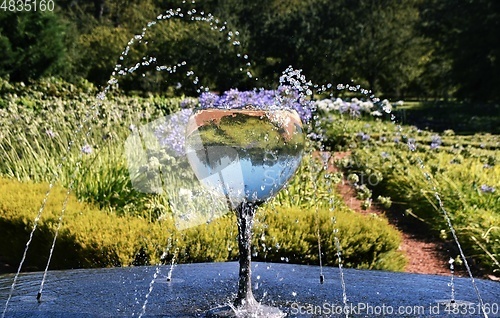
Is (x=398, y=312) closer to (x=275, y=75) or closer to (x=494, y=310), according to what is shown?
(x=494, y=310)

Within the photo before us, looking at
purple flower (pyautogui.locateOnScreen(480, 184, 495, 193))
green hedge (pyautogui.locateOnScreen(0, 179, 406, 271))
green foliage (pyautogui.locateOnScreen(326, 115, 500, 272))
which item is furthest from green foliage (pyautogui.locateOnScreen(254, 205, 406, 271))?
purple flower (pyautogui.locateOnScreen(480, 184, 495, 193))

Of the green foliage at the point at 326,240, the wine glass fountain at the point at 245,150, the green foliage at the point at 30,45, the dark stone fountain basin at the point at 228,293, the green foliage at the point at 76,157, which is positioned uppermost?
the green foliage at the point at 30,45

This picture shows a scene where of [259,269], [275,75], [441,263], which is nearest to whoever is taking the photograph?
[259,269]

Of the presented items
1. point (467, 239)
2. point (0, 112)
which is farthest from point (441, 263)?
point (0, 112)

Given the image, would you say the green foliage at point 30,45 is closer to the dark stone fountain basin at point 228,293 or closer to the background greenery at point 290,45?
the background greenery at point 290,45

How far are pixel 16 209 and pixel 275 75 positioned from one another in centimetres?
1675

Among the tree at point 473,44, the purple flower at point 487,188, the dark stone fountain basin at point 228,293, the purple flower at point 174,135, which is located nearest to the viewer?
the dark stone fountain basin at point 228,293

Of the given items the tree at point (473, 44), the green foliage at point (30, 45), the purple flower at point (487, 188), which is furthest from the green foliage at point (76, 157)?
the tree at point (473, 44)

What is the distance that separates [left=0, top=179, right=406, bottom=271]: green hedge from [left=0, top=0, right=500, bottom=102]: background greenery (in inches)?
504

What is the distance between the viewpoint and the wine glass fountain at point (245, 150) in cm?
232

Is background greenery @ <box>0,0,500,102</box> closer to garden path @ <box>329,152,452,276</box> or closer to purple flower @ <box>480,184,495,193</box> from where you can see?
garden path @ <box>329,152,452,276</box>

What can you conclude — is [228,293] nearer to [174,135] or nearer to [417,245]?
[417,245]

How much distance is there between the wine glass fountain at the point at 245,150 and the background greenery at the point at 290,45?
1604 cm

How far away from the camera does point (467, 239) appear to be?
20.9 ft
